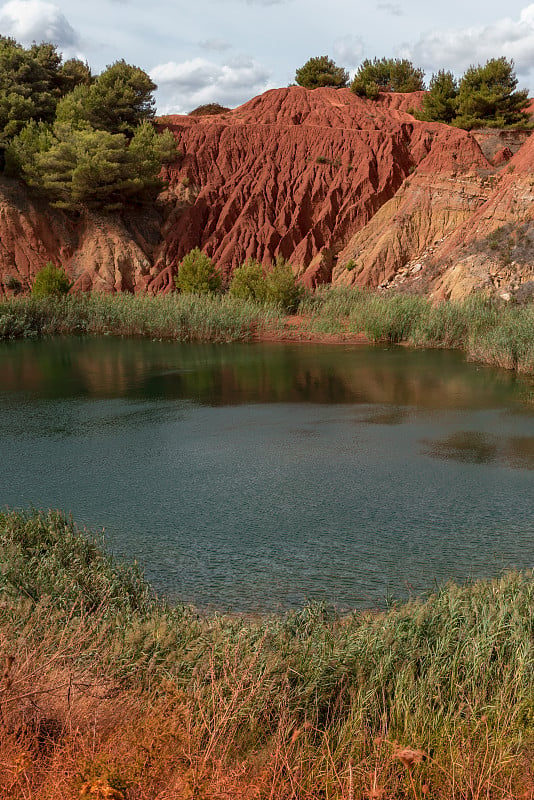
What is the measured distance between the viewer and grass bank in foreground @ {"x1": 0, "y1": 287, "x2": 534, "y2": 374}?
75.4ft

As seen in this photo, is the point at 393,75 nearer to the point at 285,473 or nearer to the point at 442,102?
the point at 442,102

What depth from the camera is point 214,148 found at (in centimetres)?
4366

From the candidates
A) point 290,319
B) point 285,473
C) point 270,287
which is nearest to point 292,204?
point 270,287

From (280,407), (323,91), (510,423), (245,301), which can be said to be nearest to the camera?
(510,423)

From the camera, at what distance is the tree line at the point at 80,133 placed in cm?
3816

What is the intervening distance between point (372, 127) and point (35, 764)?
44416mm

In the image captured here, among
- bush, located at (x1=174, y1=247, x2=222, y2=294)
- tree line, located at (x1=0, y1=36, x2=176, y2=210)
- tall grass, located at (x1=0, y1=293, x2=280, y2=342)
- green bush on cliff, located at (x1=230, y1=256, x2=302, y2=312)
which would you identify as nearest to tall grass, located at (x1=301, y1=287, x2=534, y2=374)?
green bush on cliff, located at (x1=230, y1=256, x2=302, y2=312)

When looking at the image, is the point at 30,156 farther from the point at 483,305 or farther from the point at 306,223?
the point at 483,305

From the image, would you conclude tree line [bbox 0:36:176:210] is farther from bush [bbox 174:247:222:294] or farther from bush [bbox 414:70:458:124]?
bush [bbox 414:70:458:124]

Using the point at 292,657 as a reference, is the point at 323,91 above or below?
above

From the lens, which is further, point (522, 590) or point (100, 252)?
point (100, 252)

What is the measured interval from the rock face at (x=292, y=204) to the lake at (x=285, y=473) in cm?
1904

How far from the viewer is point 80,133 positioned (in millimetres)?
38500

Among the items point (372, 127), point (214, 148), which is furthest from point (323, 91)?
point (214, 148)
